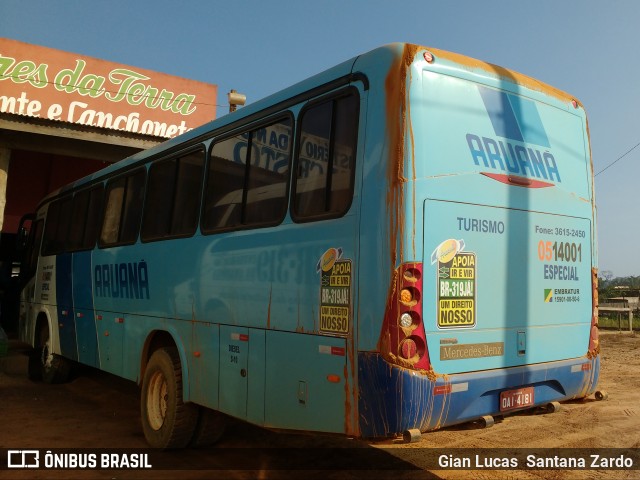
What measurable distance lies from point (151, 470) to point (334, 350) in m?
2.41

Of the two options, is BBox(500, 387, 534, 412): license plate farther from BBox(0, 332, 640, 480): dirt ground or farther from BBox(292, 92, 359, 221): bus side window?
BBox(292, 92, 359, 221): bus side window

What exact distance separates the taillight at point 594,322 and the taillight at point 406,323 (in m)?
1.98

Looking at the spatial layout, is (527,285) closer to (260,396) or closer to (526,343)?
(526,343)

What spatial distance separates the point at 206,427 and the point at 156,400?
73cm

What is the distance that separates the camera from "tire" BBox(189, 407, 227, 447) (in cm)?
576

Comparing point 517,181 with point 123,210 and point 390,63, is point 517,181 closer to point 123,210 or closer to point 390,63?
point 390,63

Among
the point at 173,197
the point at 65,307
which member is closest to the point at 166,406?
the point at 173,197

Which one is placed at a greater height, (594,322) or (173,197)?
(173,197)

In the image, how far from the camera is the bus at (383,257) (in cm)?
379

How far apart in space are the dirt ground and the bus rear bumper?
0.58ft

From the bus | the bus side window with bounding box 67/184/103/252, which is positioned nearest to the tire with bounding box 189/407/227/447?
the bus

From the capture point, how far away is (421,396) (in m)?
3.66

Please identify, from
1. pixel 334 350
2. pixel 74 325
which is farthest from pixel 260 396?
pixel 74 325

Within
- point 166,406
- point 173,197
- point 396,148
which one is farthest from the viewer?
point 173,197
